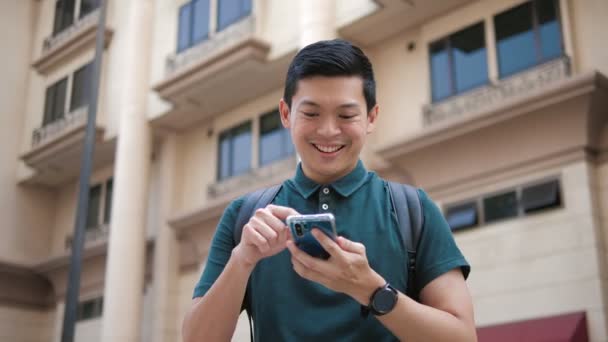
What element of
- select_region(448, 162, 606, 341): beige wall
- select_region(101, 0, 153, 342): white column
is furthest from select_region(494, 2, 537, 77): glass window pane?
select_region(101, 0, 153, 342): white column

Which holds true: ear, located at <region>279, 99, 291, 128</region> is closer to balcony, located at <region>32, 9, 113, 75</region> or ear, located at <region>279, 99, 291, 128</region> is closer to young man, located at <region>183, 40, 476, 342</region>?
young man, located at <region>183, 40, 476, 342</region>

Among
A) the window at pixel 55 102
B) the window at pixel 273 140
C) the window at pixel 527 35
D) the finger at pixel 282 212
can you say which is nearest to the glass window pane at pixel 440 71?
the window at pixel 527 35

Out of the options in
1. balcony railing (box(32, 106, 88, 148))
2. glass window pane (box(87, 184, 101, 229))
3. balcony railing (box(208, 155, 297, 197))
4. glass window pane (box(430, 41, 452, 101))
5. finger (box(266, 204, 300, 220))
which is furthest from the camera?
glass window pane (box(87, 184, 101, 229))

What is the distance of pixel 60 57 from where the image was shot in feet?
62.2

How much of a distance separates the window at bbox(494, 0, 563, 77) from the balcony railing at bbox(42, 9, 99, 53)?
420 inches

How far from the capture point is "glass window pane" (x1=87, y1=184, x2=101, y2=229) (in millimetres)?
17766

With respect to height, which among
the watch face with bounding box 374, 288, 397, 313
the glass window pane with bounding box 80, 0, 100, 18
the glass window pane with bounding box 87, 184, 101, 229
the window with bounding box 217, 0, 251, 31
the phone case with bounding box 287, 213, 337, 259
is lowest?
the watch face with bounding box 374, 288, 397, 313

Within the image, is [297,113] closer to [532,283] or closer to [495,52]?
[532,283]

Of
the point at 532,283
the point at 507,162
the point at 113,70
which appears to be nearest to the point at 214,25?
the point at 113,70

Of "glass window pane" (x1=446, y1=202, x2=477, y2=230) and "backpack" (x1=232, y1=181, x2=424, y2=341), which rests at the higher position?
"glass window pane" (x1=446, y1=202, x2=477, y2=230)

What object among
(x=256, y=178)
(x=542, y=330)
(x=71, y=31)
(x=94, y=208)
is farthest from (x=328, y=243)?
(x=71, y=31)

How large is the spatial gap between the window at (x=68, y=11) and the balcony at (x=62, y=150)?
108 inches

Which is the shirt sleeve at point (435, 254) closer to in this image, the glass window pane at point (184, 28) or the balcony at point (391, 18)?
the balcony at point (391, 18)

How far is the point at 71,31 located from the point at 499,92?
12.2 metres
